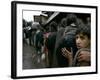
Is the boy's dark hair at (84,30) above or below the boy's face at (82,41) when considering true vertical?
above

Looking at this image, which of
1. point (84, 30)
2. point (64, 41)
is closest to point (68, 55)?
point (64, 41)

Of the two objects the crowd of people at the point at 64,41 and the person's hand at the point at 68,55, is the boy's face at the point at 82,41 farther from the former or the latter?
the person's hand at the point at 68,55

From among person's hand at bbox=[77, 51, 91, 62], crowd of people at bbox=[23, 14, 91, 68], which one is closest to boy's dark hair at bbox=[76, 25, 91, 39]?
crowd of people at bbox=[23, 14, 91, 68]

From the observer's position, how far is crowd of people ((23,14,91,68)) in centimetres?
184

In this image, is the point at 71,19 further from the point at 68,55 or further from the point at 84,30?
the point at 68,55

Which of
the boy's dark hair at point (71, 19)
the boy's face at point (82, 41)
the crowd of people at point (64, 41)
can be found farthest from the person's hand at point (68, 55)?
the boy's dark hair at point (71, 19)

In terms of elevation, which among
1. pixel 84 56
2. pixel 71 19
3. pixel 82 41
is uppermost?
pixel 71 19

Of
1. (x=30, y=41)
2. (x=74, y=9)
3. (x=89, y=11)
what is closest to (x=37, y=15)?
(x=30, y=41)

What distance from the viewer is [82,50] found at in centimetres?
199

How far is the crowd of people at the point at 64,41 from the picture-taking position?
6.05 feet

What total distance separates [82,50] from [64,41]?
7.5 inches

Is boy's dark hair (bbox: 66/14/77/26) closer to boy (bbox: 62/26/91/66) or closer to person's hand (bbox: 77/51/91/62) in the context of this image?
boy (bbox: 62/26/91/66)

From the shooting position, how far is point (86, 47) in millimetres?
2006

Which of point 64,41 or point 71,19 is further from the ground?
point 71,19
